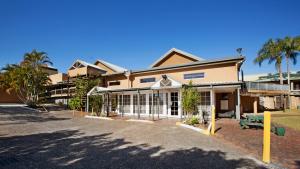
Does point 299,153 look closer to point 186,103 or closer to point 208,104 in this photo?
point 186,103

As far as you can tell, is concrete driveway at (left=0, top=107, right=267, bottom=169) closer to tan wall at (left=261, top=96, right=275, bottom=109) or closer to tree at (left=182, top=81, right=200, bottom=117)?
tree at (left=182, top=81, right=200, bottom=117)

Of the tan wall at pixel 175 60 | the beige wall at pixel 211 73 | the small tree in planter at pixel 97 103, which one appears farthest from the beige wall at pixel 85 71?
the beige wall at pixel 211 73

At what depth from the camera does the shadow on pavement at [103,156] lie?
623 centimetres

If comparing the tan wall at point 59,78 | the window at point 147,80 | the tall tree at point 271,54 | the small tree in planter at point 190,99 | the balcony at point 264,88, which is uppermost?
the tall tree at point 271,54

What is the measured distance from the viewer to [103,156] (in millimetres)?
7168

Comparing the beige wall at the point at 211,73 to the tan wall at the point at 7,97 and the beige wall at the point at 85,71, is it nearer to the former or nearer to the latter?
the beige wall at the point at 85,71

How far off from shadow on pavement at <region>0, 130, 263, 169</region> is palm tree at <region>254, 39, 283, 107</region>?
33.9 meters

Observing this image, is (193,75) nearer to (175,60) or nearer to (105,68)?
(175,60)

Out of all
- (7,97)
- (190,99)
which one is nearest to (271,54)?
(190,99)

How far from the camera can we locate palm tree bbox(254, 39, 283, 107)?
35.2m

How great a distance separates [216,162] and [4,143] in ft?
28.8

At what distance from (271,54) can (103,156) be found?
122 ft

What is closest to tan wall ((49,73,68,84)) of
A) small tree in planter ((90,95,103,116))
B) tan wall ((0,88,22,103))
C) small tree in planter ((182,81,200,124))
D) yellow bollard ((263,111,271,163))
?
tan wall ((0,88,22,103))

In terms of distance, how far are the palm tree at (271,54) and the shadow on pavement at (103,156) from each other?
33.9 m
